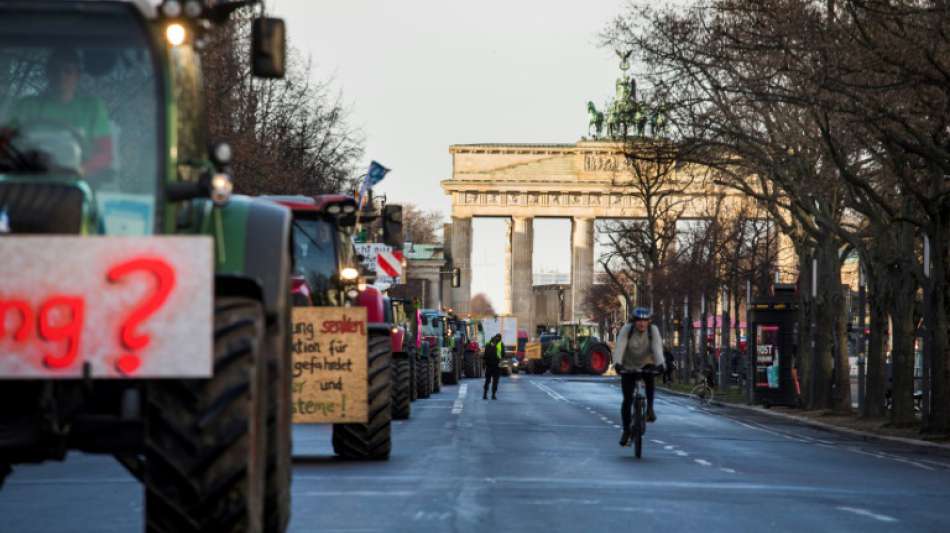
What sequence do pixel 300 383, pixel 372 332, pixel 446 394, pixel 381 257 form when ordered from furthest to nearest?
pixel 446 394, pixel 381 257, pixel 372 332, pixel 300 383

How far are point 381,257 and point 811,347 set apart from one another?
1488 cm

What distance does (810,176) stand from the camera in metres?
43.3

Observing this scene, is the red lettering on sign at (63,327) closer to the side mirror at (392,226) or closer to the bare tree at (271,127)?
the side mirror at (392,226)

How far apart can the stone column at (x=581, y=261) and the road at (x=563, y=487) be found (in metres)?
114

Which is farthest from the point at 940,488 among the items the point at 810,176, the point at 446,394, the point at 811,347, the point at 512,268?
the point at 512,268

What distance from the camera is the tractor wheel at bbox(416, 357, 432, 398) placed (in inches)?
1922

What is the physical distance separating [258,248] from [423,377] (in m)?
41.4

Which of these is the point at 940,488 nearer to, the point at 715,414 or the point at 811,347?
the point at 715,414

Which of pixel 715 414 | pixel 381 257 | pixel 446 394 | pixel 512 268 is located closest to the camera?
pixel 381 257

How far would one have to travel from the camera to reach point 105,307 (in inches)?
283

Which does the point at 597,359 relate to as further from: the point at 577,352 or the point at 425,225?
the point at 425,225

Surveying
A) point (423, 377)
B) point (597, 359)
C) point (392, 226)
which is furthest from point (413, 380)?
point (597, 359)

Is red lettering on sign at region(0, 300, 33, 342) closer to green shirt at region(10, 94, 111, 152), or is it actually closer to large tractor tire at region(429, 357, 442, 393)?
green shirt at region(10, 94, 111, 152)

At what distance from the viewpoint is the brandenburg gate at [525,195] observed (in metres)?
140
